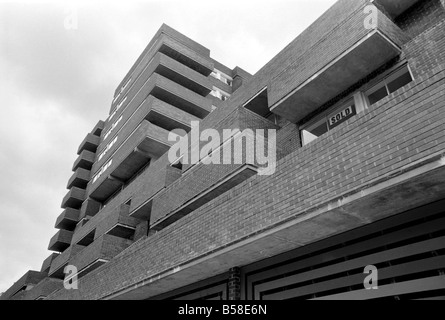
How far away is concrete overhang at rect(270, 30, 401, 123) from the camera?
831cm

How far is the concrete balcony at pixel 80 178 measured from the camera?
32000 mm

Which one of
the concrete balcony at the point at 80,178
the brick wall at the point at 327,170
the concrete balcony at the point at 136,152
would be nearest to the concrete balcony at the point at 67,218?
the concrete balcony at the point at 80,178

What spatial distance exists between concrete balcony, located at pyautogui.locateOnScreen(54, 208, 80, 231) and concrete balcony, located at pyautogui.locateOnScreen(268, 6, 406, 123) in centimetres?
2517

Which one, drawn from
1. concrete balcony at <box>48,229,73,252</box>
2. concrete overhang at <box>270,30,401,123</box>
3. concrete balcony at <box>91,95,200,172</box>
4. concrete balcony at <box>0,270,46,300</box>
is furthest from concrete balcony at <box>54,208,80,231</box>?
concrete overhang at <box>270,30,401,123</box>

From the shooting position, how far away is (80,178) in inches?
1256

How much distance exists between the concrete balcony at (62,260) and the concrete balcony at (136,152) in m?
4.55

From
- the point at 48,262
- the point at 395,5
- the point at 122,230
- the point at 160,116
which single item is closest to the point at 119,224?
the point at 122,230

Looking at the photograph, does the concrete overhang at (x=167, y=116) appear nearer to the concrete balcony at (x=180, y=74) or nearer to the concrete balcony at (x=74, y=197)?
the concrete balcony at (x=180, y=74)

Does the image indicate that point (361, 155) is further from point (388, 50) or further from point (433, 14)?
point (433, 14)

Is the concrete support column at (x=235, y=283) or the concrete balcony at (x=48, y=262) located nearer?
the concrete support column at (x=235, y=283)

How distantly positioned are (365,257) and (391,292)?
2.37 ft

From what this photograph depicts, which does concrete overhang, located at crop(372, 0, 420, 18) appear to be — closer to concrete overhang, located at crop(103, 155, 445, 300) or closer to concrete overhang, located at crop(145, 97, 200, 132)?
concrete overhang, located at crop(103, 155, 445, 300)

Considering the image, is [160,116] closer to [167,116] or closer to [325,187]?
[167,116]

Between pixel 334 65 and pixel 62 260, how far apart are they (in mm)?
23419
